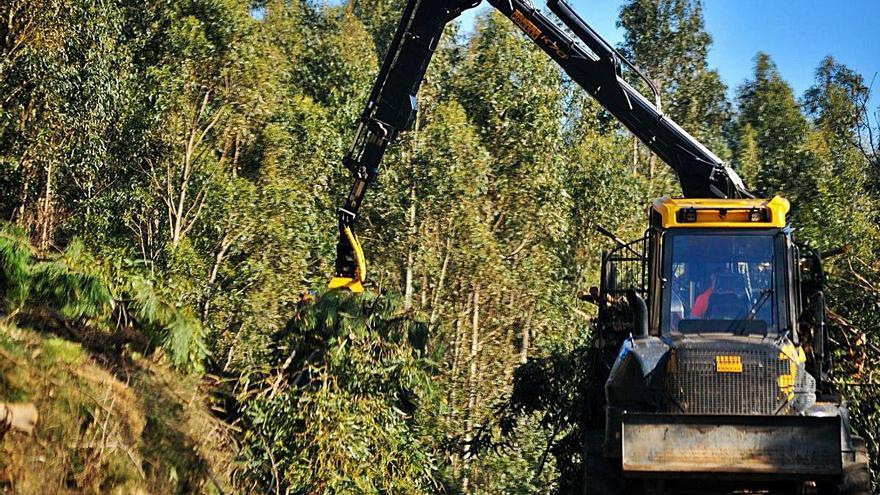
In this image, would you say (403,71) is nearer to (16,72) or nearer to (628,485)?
(628,485)

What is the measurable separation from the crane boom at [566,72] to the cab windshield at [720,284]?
267cm

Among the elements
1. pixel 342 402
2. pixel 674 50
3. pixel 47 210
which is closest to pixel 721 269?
pixel 342 402

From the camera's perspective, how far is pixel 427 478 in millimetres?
16562

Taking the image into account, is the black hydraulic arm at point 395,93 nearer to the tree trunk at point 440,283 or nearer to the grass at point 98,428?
the grass at point 98,428

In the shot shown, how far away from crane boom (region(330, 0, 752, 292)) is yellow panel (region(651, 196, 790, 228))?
7.95ft

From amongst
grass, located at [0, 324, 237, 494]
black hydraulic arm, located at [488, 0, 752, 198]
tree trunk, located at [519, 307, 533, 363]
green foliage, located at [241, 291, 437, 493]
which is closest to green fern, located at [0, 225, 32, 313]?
grass, located at [0, 324, 237, 494]

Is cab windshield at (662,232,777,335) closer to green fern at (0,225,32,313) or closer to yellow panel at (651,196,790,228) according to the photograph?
yellow panel at (651,196,790,228)

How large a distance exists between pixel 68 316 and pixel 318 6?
140 ft

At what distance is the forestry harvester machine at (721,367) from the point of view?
10.6 metres

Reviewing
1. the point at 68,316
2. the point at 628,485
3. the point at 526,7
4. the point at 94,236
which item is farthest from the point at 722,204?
the point at 94,236

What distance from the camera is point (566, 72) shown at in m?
16.4

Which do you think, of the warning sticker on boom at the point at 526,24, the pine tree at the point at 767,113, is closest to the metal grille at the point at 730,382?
the warning sticker on boom at the point at 526,24

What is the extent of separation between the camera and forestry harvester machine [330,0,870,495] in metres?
10.6

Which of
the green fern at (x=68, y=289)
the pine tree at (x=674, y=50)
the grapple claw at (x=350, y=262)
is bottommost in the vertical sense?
the green fern at (x=68, y=289)
